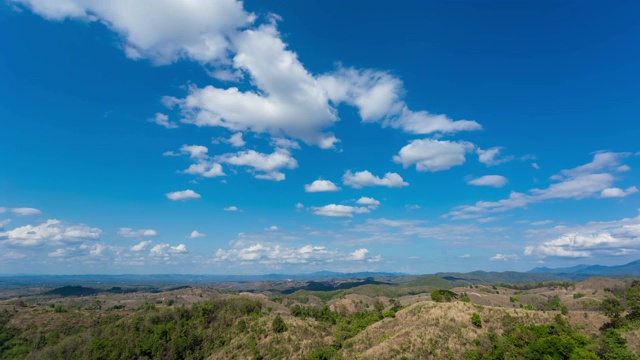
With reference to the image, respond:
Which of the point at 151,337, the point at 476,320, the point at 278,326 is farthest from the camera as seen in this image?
the point at 151,337

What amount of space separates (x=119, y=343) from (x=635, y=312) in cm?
20300

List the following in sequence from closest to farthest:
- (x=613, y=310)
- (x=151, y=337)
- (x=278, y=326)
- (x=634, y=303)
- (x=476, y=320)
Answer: (x=476, y=320), (x=634, y=303), (x=613, y=310), (x=278, y=326), (x=151, y=337)

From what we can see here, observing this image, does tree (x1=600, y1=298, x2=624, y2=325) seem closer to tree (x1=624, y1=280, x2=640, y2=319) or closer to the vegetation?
the vegetation

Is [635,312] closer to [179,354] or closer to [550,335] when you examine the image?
[550,335]

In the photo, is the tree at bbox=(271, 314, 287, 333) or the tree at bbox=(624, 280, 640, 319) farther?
the tree at bbox=(271, 314, 287, 333)

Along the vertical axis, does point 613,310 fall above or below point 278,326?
above

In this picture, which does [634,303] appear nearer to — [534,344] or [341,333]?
[534,344]

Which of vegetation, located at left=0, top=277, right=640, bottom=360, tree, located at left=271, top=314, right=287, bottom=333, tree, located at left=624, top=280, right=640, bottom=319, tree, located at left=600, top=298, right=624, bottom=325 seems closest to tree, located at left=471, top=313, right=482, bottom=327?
vegetation, located at left=0, top=277, right=640, bottom=360

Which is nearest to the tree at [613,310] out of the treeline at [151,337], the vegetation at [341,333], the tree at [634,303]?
the vegetation at [341,333]

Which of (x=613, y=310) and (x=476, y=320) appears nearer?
(x=476, y=320)

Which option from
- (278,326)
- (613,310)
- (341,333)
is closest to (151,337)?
(278,326)

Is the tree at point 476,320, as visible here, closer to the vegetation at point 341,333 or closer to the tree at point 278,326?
the vegetation at point 341,333

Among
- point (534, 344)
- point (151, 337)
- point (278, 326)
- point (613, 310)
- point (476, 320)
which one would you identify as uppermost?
point (613, 310)

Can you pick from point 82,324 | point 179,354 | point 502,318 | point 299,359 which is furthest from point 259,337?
point 82,324
